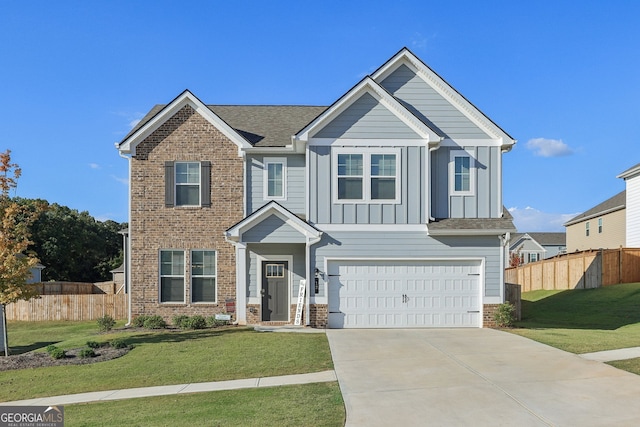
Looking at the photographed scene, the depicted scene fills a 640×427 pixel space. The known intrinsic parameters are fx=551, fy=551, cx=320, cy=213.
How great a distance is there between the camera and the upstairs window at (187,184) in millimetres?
19781

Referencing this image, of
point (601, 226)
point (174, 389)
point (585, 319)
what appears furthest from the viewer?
point (601, 226)

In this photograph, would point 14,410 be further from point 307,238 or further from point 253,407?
point 307,238

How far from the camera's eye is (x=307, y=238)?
17.8m

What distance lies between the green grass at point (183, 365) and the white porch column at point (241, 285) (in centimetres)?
254

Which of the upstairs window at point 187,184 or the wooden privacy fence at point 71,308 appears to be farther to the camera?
the wooden privacy fence at point 71,308

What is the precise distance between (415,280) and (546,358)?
658cm

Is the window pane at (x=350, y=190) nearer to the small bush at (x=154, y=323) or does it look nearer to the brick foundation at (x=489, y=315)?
the brick foundation at (x=489, y=315)

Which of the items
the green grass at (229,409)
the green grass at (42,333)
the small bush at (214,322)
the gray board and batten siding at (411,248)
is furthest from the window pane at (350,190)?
the green grass at (42,333)

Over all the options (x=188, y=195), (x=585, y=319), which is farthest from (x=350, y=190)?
(x=585, y=319)

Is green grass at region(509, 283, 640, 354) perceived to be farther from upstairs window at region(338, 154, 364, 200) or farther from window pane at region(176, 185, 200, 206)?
Result: window pane at region(176, 185, 200, 206)

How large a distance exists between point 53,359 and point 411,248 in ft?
35.7

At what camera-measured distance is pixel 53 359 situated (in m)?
14.0

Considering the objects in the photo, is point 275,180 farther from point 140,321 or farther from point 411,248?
point 140,321

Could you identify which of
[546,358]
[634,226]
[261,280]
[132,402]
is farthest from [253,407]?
[634,226]
